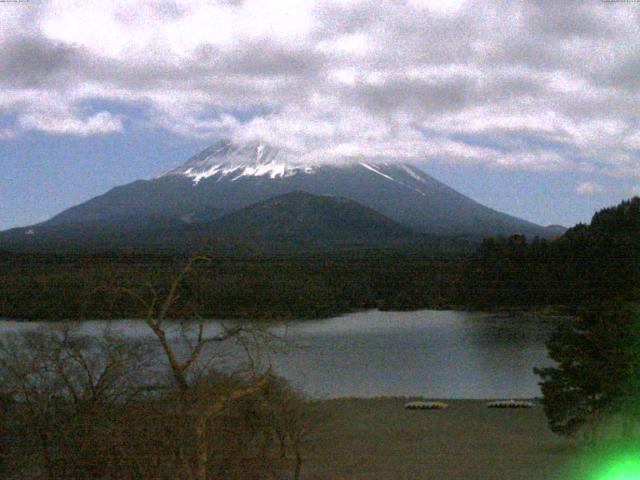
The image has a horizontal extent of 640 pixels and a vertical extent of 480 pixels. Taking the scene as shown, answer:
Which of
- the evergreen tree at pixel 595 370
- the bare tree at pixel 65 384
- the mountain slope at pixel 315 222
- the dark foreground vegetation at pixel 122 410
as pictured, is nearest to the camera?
the dark foreground vegetation at pixel 122 410

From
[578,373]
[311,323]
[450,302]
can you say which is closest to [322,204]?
[450,302]

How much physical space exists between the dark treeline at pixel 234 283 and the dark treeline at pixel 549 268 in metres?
0.83

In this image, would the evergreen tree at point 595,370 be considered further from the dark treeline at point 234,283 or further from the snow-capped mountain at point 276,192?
the snow-capped mountain at point 276,192

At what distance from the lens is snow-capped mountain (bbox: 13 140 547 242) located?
54094mm

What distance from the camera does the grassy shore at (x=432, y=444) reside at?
6.80 m

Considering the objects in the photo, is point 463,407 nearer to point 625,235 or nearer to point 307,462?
point 307,462

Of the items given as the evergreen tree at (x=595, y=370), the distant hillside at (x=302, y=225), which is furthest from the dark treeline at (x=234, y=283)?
the distant hillside at (x=302, y=225)

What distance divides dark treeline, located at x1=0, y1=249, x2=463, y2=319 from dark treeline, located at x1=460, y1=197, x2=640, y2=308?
83 cm

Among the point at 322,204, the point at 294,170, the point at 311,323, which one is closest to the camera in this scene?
the point at 311,323

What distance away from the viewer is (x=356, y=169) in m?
82.6

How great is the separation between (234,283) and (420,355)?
8.70m

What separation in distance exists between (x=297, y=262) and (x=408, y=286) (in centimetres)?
653

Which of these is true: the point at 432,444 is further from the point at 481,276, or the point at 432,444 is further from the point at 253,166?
the point at 253,166

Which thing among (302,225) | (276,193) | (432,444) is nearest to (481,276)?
(432,444)
